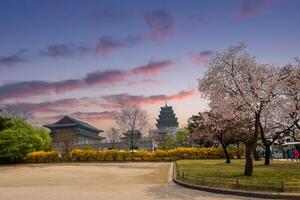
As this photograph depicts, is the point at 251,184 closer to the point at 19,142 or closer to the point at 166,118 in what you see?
the point at 19,142

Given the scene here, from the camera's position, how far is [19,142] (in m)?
60.6

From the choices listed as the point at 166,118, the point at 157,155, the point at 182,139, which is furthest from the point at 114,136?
the point at 166,118

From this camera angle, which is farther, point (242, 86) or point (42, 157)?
point (42, 157)

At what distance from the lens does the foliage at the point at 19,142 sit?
57406mm

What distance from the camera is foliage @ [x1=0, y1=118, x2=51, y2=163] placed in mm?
57406

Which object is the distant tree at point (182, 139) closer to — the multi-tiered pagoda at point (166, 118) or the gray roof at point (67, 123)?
the gray roof at point (67, 123)

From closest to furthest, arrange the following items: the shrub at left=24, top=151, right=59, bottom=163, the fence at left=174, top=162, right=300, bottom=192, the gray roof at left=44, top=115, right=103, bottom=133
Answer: the fence at left=174, top=162, right=300, bottom=192, the shrub at left=24, top=151, right=59, bottom=163, the gray roof at left=44, top=115, right=103, bottom=133

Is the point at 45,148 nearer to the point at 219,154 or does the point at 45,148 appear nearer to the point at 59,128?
the point at 219,154

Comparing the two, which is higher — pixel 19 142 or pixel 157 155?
pixel 19 142

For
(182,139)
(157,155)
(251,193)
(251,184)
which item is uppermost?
(182,139)

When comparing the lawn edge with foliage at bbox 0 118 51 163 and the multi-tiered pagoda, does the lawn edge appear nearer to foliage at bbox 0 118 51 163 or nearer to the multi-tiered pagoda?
foliage at bbox 0 118 51 163

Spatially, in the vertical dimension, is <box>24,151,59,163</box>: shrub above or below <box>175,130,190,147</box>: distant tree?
below

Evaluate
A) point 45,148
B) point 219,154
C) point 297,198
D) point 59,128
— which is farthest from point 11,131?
point 59,128

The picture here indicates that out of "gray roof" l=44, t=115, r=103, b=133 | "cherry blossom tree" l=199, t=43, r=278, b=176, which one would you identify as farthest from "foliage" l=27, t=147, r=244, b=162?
"gray roof" l=44, t=115, r=103, b=133
